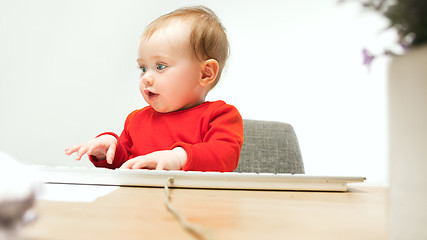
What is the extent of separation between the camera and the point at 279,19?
257 centimetres

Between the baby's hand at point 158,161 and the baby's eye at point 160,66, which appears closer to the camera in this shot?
the baby's hand at point 158,161

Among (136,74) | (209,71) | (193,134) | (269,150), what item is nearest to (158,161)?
(193,134)

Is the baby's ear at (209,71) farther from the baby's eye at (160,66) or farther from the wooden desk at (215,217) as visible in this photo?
the wooden desk at (215,217)

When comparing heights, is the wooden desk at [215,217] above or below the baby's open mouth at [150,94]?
below

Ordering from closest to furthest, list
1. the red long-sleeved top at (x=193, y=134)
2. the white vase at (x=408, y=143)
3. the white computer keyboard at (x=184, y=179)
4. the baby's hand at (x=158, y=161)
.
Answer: the white vase at (x=408, y=143) → the white computer keyboard at (x=184, y=179) → the baby's hand at (x=158, y=161) → the red long-sleeved top at (x=193, y=134)

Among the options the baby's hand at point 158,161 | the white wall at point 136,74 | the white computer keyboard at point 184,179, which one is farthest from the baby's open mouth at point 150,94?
the white wall at point 136,74

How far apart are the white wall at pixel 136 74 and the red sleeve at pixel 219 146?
157 cm

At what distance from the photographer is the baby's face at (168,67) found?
3.13 feet

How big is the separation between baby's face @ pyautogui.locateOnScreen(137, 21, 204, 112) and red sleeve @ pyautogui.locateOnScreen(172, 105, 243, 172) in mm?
113

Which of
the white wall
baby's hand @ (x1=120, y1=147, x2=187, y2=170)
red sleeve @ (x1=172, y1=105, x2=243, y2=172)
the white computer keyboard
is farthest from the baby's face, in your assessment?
the white wall

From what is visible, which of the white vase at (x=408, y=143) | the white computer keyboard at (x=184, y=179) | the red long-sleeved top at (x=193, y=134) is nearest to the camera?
the white vase at (x=408, y=143)

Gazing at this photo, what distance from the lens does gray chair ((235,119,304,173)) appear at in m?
1.31

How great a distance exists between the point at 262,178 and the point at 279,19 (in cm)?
214

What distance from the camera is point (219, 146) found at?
2.93ft
